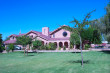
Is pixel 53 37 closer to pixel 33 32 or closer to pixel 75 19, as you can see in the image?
pixel 33 32

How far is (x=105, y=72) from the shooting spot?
805cm

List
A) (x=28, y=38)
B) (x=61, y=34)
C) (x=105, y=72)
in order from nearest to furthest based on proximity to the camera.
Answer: (x=105, y=72)
(x=28, y=38)
(x=61, y=34)

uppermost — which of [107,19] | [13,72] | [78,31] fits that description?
[107,19]

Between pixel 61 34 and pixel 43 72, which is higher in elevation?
pixel 61 34

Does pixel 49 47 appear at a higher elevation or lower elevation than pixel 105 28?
lower

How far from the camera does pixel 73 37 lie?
2727cm

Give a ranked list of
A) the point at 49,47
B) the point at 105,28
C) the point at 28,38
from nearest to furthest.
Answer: the point at 28,38, the point at 105,28, the point at 49,47

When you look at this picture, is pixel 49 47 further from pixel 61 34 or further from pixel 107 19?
pixel 107 19

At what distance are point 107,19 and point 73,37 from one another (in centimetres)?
773

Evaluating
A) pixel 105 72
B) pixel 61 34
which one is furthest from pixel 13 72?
pixel 61 34

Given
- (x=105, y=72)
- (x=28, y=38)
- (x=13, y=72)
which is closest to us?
(x=105, y=72)

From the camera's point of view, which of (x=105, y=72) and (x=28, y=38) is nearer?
(x=105, y=72)

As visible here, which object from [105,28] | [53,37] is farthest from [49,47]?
[105,28]

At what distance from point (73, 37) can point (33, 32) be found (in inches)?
631
